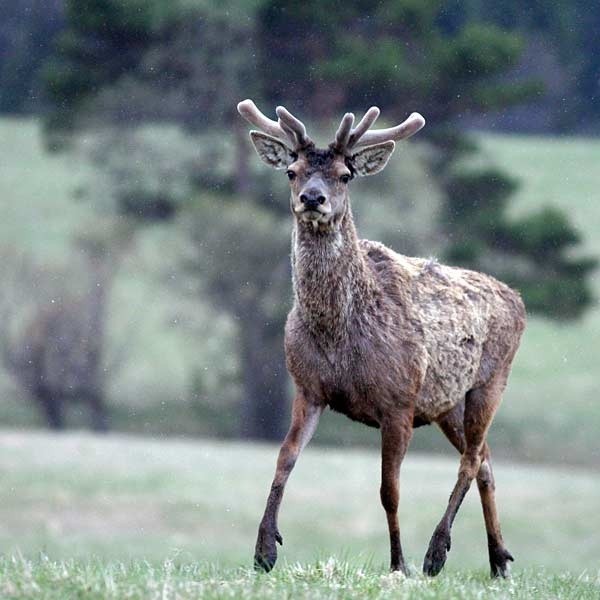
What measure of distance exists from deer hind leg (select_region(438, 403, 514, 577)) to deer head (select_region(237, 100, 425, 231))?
1940mm

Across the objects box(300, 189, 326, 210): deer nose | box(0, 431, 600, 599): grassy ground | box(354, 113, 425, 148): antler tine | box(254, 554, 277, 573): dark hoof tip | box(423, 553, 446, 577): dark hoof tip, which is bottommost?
box(0, 431, 600, 599): grassy ground

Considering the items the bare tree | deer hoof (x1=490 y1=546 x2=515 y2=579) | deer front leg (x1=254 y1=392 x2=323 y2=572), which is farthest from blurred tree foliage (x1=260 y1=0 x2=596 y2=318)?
deer front leg (x1=254 y1=392 x2=323 y2=572)

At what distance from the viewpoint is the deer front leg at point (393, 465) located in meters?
9.09

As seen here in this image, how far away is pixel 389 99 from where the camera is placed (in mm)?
35688

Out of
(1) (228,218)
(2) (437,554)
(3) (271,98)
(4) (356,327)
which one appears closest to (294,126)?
(4) (356,327)

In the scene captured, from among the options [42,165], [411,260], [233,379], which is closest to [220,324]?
[233,379]

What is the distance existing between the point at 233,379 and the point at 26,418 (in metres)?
5.21

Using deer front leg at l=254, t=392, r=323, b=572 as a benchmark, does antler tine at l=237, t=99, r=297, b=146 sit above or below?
above

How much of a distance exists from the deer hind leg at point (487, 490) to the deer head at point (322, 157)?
6.36 feet

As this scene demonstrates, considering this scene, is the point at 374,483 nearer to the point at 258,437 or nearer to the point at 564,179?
the point at 258,437

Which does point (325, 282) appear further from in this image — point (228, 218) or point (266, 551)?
point (228, 218)

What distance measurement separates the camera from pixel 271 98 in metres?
36.0

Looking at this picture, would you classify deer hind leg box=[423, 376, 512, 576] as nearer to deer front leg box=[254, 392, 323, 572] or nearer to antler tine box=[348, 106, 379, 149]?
deer front leg box=[254, 392, 323, 572]

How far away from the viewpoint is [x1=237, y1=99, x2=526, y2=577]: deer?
356 inches
